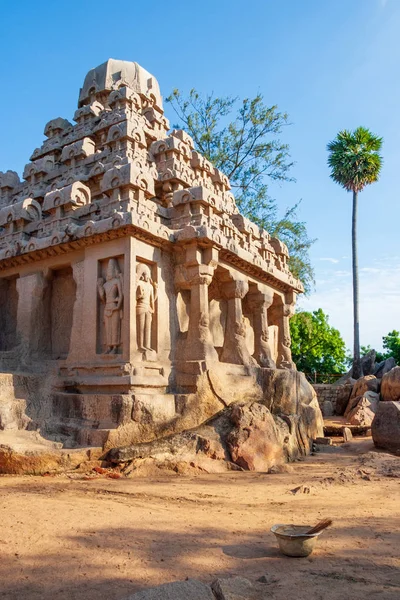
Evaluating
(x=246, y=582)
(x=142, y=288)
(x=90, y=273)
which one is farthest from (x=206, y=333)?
(x=246, y=582)

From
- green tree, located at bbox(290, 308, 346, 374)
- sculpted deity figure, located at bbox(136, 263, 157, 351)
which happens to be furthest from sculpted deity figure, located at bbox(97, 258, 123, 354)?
green tree, located at bbox(290, 308, 346, 374)

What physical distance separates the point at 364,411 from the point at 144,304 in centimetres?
1140

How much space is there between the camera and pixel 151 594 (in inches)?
96.7

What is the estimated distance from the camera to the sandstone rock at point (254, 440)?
6.87 metres

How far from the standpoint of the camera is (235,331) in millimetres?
9344

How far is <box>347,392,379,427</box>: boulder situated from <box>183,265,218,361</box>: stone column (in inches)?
379

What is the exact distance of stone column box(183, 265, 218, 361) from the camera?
799cm

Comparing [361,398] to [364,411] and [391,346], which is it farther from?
[391,346]

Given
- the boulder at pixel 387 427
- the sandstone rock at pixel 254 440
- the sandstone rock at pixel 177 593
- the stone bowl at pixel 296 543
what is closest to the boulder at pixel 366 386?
the boulder at pixel 387 427

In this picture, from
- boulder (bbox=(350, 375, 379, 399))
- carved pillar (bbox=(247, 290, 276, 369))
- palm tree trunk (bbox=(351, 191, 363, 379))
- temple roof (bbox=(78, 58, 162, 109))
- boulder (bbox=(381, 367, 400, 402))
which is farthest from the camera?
palm tree trunk (bbox=(351, 191, 363, 379))

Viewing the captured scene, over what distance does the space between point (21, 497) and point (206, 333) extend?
414 centimetres

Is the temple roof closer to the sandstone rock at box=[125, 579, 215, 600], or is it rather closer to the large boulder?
the sandstone rock at box=[125, 579, 215, 600]

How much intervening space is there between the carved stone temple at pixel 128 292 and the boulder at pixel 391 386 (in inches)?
288

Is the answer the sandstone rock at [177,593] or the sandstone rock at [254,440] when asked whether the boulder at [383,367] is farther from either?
the sandstone rock at [177,593]
